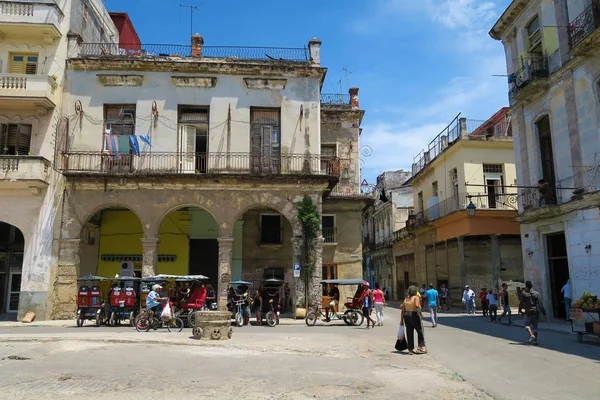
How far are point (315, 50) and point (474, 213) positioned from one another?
11816mm

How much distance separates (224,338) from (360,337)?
4102 millimetres

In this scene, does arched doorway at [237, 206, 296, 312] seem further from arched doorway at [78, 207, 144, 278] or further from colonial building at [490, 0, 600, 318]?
colonial building at [490, 0, 600, 318]

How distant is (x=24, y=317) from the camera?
1881cm

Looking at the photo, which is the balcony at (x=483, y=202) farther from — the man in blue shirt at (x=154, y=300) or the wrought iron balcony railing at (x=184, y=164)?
the man in blue shirt at (x=154, y=300)

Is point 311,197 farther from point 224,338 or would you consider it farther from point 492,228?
point 492,228

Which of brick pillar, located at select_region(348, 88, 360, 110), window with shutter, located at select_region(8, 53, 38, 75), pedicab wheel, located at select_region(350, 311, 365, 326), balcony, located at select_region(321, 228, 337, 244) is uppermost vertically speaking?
brick pillar, located at select_region(348, 88, 360, 110)

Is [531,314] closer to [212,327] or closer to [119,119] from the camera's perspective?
[212,327]

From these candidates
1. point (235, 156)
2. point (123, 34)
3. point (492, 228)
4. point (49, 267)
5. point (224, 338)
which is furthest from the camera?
point (123, 34)

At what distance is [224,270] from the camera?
1995cm

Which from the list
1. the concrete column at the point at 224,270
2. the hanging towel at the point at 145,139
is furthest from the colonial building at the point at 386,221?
the hanging towel at the point at 145,139

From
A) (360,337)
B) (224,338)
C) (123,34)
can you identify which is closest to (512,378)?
(360,337)

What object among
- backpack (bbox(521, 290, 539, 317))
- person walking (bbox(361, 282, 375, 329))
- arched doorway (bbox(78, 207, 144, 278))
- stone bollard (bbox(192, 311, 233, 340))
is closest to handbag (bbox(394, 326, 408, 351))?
backpack (bbox(521, 290, 539, 317))

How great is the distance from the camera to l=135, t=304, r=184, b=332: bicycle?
15.6m

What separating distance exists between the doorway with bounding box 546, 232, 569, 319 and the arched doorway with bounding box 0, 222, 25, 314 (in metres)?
23.7
